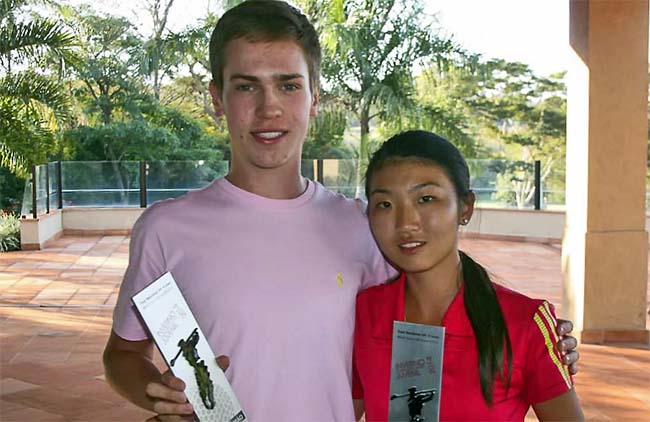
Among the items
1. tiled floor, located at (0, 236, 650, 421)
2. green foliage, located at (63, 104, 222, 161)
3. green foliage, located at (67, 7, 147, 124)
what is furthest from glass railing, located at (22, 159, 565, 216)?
tiled floor, located at (0, 236, 650, 421)

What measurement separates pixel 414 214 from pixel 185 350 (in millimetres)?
557

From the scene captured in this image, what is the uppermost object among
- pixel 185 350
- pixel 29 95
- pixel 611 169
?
pixel 29 95

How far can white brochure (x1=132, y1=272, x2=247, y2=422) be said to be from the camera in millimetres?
1239

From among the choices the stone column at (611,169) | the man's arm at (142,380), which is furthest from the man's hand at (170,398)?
the stone column at (611,169)

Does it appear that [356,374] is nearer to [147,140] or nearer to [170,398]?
[170,398]

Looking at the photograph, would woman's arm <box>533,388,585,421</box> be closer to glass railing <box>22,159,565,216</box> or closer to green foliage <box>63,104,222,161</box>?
glass railing <box>22,159,565,216</box>

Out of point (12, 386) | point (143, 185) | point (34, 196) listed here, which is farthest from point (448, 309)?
point (143, 185)

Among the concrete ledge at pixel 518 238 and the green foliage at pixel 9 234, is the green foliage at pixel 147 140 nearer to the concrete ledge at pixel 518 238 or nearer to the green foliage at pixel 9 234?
the green foliage at pixel 9 234

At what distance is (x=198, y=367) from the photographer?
1300 millimetres

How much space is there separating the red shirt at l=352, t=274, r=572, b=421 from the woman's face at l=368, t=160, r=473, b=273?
12 cm

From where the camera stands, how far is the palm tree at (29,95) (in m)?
11.8

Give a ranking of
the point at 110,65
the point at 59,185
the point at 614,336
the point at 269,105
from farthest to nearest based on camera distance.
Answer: the point at 110,65
the point at 59,185
the point at 614,336
the point at 269,105

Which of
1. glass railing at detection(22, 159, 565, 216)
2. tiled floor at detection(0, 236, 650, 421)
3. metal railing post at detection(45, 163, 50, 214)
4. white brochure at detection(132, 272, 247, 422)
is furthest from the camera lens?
glass railing at detection(22, 159, 565, 216)

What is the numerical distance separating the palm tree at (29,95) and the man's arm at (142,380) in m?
10.8
